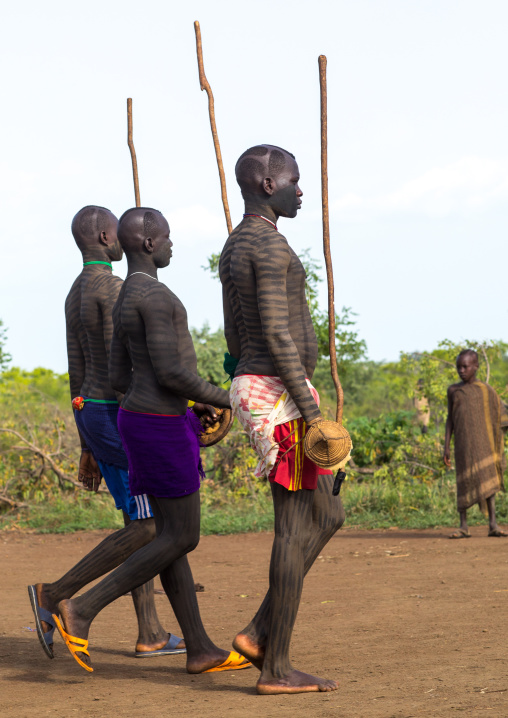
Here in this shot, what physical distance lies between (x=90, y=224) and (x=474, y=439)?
5.32 m

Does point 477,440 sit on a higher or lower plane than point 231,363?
lower

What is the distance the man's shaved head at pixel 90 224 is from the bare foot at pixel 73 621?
1955 millimetres

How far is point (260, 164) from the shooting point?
12.6 feet

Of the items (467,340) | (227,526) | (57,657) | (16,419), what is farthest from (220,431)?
(16,419)

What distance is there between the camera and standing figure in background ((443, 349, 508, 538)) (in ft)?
28.8

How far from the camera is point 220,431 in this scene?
4383mm

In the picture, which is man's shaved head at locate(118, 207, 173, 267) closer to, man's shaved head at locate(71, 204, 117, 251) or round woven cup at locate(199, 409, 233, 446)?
man's shaved head at locate(71, 204, 117, 251)

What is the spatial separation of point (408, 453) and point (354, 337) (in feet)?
11.2

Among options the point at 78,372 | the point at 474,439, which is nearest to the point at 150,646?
the point at 78,372

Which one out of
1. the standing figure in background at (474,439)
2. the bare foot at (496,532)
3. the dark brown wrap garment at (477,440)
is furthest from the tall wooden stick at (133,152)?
the bare foot at (496,532)

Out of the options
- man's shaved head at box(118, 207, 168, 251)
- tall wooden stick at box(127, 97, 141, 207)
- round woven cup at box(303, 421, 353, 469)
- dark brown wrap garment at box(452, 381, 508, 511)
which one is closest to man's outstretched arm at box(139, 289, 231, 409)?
man's shaved head at box(118, 207, 168, 251)

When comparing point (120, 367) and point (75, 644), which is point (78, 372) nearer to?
point (120, 367)

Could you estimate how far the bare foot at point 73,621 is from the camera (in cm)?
391

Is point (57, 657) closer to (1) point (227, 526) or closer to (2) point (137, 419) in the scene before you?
(2) point (137, 419)
